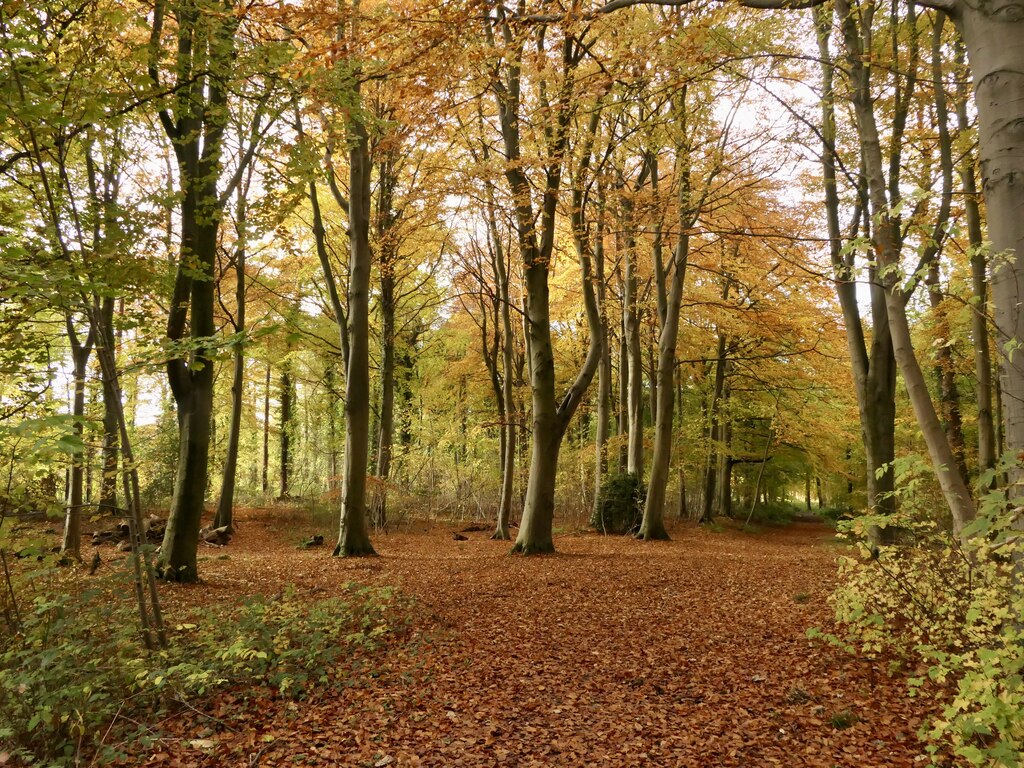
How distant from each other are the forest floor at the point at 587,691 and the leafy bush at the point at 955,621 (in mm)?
286

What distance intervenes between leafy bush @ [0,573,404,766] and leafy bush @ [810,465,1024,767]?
3660 mm

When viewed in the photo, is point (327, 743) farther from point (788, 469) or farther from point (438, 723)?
point (788, 469)

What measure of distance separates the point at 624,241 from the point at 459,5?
1048 cm

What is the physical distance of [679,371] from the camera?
61.3 ft

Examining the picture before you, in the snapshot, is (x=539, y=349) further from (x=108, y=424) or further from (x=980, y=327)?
(x=108, y=424)

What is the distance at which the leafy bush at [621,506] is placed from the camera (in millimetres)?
13555

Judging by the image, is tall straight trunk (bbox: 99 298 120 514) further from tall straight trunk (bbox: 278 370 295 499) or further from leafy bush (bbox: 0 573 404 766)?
tall straight trunk (bbox: 278 370 295 499)

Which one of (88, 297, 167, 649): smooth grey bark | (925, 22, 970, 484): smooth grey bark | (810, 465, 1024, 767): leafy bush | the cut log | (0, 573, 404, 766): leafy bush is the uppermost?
(925, 22, 970, 484): smooth grey bark

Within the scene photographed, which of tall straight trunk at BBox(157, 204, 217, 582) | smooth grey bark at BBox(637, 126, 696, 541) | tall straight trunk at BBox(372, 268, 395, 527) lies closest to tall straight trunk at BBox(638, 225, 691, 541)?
smooth grey bark at BBox(637, 126, 696, 541)

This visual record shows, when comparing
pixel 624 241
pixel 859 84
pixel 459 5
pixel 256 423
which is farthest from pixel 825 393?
pixel 256 423

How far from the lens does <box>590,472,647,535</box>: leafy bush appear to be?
1355 centimetres

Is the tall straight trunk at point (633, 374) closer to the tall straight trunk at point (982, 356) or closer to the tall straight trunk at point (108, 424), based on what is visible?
the tall straight trunk at point (982, 356)

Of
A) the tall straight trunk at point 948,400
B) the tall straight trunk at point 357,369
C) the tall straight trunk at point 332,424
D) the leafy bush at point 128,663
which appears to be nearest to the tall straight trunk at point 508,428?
the tall straight trunk at point 357,369

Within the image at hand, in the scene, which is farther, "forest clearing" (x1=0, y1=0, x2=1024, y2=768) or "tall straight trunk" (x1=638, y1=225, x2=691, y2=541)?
"tall straight trunk" (x1=638, y1=225, x2=691, y2=541)
